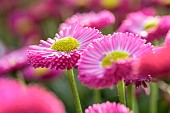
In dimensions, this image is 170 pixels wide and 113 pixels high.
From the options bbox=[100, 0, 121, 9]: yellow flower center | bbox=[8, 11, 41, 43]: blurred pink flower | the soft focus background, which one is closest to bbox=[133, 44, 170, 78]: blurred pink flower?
Answer: the soft focus background

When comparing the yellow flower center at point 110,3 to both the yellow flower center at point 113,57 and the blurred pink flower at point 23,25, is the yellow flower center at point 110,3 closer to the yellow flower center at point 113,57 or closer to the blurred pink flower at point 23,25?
the blurred pink flower at point 23,25

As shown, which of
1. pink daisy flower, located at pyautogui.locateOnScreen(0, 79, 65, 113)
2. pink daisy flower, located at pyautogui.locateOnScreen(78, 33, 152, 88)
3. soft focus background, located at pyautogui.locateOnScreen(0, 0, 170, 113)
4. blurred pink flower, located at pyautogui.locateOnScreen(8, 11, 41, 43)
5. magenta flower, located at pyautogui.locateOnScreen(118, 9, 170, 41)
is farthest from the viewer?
blurred pink flower, located at pyautogui.locateOnScreen(8, 11, 41, 43)

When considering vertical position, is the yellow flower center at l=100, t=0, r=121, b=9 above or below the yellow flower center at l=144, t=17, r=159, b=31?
above

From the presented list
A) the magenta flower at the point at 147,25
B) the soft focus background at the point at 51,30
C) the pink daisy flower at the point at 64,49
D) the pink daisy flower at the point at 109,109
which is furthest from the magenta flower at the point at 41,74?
the pink daisy flower at the point at 109,109

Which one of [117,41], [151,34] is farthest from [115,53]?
[151,34]

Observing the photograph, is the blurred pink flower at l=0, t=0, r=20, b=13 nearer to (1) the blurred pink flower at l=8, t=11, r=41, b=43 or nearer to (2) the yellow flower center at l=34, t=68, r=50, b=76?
(1) the blurred pink flower at l=8, t=11, r=41, b=43

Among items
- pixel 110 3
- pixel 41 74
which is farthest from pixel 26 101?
pixel 110 3

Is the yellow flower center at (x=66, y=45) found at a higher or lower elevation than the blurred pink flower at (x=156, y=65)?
higher

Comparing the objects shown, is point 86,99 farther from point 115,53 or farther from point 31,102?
point 31,102
